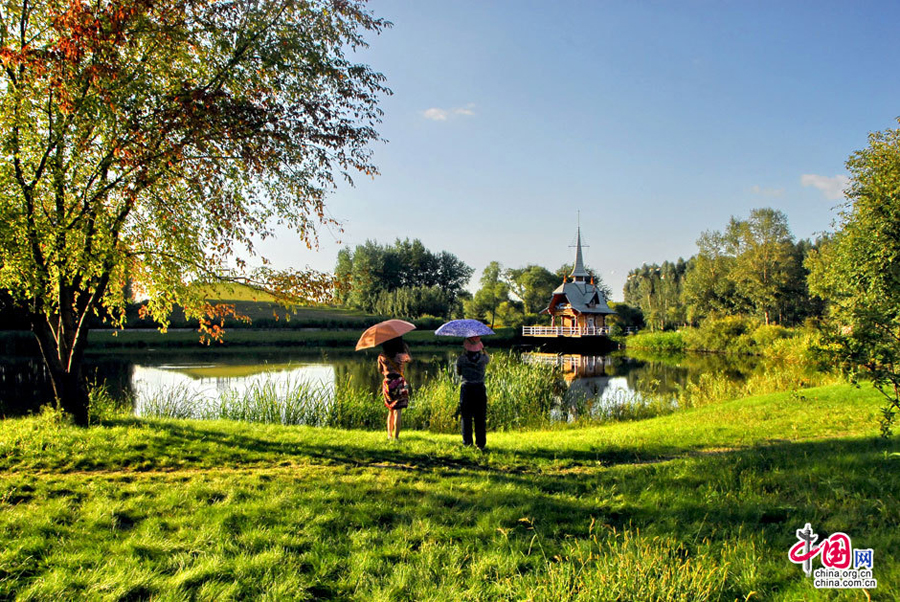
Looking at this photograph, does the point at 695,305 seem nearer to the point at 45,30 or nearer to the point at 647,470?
the point at 647,470

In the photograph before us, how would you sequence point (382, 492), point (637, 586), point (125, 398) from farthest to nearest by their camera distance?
point (125, 398)
point (382, 492)
point (637, 586)

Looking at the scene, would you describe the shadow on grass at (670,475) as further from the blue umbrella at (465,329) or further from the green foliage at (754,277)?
the green foliage at (754,277)

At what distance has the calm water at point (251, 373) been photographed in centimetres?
1692

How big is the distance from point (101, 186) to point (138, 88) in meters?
1.65

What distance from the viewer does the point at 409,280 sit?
89312 millimetres

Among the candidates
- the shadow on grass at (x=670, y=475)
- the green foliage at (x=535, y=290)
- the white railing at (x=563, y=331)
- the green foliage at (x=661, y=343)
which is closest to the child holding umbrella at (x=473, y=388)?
the shadow on grass at (x=670, y=475)

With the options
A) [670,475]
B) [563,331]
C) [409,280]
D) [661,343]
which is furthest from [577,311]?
[670,475]

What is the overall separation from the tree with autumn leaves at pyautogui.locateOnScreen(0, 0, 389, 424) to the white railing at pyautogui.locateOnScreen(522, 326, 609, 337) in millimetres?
44708

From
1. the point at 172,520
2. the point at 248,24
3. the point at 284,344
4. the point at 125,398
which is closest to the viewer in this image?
the point at 172,520

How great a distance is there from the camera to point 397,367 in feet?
25.0

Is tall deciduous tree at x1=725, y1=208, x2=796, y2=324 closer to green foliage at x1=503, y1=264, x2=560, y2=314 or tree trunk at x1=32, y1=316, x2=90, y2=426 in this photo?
green foliage at x1=503, y1=264, x2=560, y2=314

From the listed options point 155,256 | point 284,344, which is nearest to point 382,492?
point 155,256

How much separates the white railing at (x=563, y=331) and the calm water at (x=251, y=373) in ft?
43.0

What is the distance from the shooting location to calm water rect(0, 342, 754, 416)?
55.5 feet
